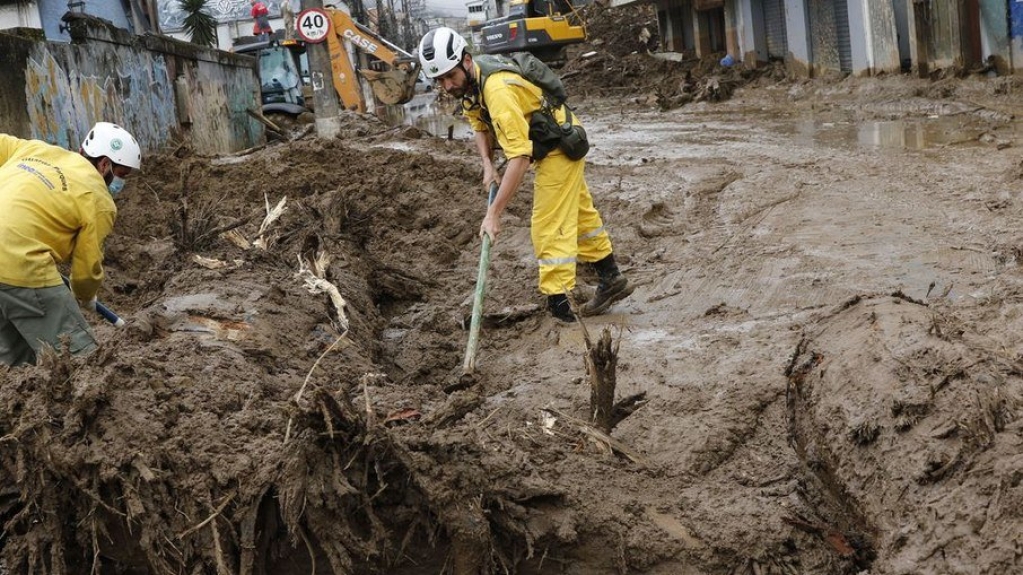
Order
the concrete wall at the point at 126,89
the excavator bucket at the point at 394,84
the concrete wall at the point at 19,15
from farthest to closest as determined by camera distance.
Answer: the concrete wall at the point at 19,15 < the excavator bucket at the point at 394,84 < the concrete wall at the point at 126,89

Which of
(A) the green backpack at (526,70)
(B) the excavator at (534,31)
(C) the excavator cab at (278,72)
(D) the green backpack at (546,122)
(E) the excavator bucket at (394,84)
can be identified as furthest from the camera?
(B) the excavator at (534,31)

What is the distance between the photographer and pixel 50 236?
5098 millimetres

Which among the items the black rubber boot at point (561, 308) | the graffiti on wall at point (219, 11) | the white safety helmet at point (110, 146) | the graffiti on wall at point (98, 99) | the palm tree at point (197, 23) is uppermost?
the graffiti on wall at point (219, 11)

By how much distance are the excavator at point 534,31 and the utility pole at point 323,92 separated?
40.9 ft

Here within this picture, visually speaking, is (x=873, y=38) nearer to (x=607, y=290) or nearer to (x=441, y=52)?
(x=607, y=290)

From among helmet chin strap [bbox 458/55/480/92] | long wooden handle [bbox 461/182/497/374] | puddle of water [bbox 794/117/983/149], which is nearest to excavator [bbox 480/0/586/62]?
puddle of water [bbox 794/117/983/149]

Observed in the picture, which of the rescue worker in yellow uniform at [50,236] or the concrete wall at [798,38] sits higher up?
the concrete wall at [798,38]

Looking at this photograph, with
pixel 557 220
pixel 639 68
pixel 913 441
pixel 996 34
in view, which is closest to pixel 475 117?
pixel 557 220

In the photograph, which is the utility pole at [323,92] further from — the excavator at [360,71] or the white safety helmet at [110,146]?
the white safety helmet at [110,146]

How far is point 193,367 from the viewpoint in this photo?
13.6 feet

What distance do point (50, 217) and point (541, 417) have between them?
267 centimetres

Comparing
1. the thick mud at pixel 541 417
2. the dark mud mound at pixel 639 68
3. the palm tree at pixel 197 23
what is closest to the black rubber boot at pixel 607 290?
the thick mud at pixel 541 417

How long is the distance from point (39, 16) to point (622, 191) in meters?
19.4

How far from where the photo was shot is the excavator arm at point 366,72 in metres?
18.4
